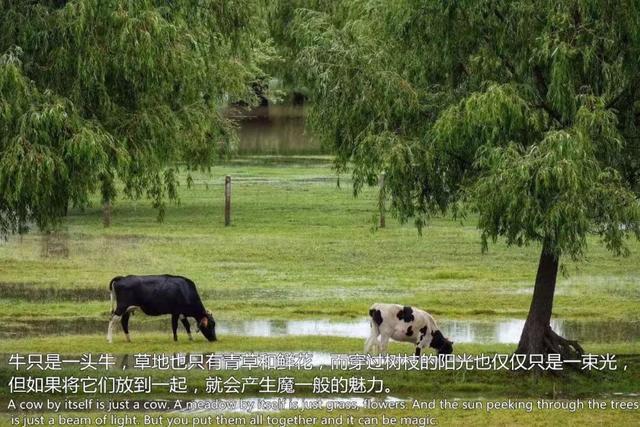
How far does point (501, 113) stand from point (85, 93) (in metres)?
5.24

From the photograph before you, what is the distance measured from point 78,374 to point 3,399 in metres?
1.59

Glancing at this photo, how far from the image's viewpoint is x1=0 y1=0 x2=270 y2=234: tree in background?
17219mm

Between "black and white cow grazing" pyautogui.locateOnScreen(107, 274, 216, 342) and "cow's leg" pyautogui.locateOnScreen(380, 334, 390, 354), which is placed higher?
"black and white cow grazing" pyautogui.locateOnScreen(107, 274, 216, 342)

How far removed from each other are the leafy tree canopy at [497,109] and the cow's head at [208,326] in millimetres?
3814

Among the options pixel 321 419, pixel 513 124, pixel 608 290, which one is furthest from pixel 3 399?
pixel 608 290

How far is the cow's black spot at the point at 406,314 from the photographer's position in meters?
21.2

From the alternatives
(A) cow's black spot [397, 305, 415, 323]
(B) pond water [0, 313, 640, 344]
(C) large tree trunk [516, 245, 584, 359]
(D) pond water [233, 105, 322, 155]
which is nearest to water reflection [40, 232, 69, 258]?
(B) pond water [0, 313, 640, 344]

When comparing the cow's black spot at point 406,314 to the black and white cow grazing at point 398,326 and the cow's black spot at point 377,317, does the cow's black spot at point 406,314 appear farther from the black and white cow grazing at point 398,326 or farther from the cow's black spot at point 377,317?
the cow's black spot at point 377,317

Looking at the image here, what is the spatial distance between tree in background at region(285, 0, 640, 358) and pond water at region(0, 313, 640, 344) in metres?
3.39

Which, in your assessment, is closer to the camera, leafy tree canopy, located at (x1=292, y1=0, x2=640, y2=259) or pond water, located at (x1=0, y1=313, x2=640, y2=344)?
leafy tree canopy, located at (x1=292, y1=0, x2=640, y2=259)

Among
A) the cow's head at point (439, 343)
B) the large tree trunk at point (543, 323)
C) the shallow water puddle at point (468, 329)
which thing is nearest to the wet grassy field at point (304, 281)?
the shallow water puddle at point (468, 329)

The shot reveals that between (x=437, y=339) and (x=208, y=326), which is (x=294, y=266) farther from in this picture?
(x=437, y=339)

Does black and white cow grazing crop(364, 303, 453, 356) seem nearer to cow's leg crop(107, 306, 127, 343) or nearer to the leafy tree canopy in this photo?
the leafy tree canopy

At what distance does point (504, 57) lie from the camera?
19453 mm
